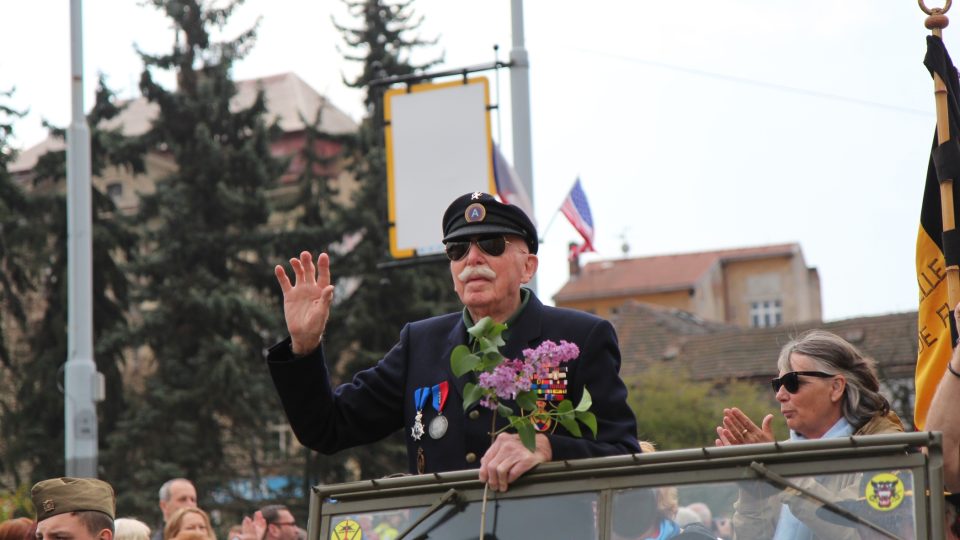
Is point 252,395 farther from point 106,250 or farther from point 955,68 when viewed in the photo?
point 955,68

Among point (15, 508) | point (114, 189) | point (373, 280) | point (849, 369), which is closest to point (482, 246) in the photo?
point (849, 369)

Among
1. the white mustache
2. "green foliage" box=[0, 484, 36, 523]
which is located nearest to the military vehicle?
the white mustache

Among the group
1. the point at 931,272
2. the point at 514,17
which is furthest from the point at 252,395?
the point at 931,272

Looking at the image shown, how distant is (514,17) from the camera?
14.3m

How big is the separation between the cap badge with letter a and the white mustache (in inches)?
5.7

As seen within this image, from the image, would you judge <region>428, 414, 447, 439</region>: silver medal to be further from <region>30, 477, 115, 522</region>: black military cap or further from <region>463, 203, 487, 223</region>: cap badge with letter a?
<region>30, 477, 115, 522</region>: black military cap

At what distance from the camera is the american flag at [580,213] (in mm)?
15273

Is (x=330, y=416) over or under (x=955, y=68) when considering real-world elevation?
under

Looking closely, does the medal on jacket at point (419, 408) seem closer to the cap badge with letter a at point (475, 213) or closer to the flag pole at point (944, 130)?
the cap badge with letter a at point (475, 213)

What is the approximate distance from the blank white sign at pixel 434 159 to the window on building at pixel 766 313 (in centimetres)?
5858

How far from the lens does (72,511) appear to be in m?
5.79

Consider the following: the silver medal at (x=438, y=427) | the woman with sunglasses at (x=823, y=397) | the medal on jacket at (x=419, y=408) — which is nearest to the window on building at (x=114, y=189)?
the woman with sunglasses at (x=823, y=397)

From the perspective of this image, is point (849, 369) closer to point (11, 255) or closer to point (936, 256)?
point (936, 256)

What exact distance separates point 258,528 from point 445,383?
5.88m
